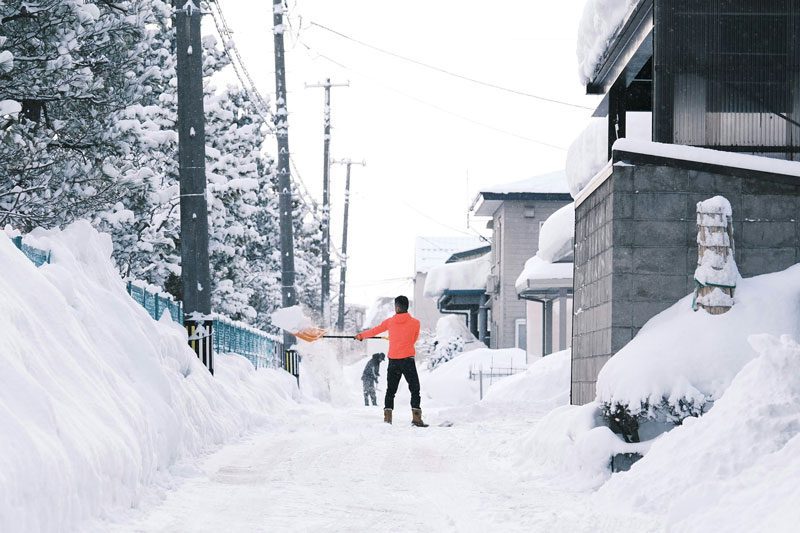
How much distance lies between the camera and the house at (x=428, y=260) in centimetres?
8638

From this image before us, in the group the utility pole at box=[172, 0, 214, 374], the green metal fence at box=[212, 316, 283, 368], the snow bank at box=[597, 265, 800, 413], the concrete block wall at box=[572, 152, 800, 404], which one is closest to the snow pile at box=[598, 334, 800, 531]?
the snow bank at box=[597, 265, 800, 413]

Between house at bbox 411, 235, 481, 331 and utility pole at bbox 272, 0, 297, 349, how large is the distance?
181 feet

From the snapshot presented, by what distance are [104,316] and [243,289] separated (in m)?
26.6

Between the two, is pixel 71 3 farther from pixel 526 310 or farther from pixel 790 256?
pixel 526 310

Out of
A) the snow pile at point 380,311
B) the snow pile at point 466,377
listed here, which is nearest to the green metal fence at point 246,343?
the snow pile at point 466,377

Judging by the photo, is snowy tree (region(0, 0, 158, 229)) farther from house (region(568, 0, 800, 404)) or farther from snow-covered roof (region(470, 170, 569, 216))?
snow-covered roof (region(470, 170, 569, 216))

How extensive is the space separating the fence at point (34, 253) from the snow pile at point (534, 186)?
1263 inches

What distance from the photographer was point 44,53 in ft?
52.7

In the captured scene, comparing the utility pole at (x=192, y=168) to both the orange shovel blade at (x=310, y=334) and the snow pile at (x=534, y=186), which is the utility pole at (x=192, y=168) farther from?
the snow pile at (x=534, y=186)

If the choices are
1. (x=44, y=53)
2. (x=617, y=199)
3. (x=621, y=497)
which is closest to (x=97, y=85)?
(x=44, y=53)

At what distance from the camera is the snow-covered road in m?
7.09

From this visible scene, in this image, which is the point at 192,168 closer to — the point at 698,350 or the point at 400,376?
the point at 400,376

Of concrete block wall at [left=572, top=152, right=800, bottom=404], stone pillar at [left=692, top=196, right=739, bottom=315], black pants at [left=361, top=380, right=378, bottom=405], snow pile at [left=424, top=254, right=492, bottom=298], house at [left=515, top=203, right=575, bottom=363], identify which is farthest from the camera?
snow pile at [left=424, top=254, right=492, bottom=298]

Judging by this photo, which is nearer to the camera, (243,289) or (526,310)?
(243,289)
